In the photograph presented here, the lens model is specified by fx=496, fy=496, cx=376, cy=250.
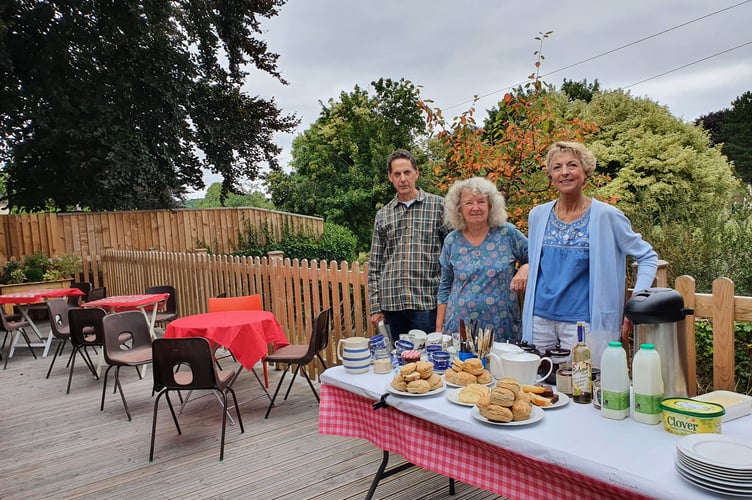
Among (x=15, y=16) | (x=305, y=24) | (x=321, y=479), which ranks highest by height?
(x=305, y=24)

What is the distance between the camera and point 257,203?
132ft

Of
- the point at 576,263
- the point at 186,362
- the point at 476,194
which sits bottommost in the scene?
the point at 186,362

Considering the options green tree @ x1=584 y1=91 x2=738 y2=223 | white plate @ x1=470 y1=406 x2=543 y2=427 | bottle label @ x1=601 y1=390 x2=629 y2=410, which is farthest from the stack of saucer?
green tree @ x1=584 y1=91 x2=738 y2=223

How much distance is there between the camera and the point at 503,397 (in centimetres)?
163

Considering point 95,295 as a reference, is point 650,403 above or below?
above

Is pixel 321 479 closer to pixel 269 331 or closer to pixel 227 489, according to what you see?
pixel 227 489

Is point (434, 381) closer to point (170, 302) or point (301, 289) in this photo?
point (301, 289)

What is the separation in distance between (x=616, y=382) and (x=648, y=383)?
3.7 inches

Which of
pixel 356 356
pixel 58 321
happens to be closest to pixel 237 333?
pixel 356 356

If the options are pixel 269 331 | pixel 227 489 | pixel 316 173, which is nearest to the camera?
pixel 227 489

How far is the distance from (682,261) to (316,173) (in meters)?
19.2

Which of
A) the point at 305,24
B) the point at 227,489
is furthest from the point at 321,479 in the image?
the point at 305,24

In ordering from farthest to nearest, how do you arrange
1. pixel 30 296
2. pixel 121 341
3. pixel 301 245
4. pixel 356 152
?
pixel 356 152 → pixel 301 245 → pixel 30 296 → pixel 121 341

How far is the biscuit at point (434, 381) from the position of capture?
6.42 ft
